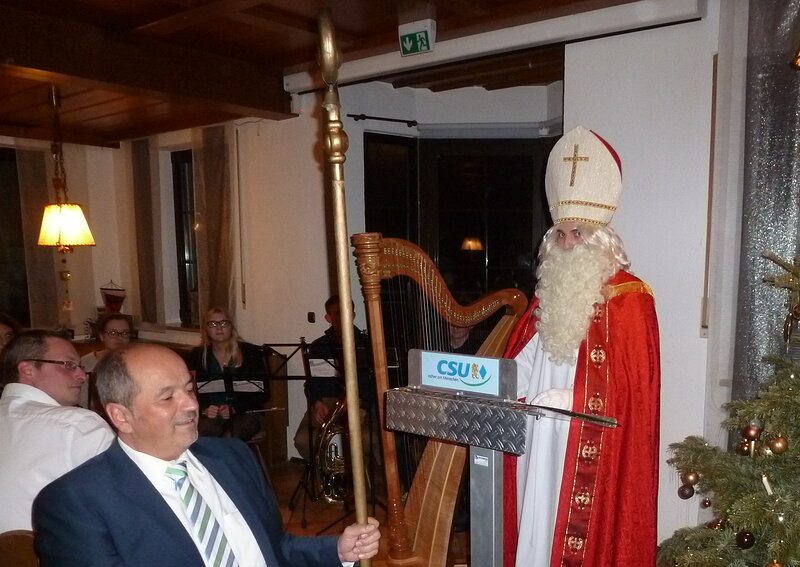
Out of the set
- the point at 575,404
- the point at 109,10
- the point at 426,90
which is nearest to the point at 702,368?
the point at 575,404

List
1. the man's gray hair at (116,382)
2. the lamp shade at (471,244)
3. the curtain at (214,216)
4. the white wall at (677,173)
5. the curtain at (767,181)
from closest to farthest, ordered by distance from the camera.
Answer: the man's gray hair at (116,382) → the curtain at (767,181) → the white wall at (677,173) → the lamp shade at (471,244) → the curtain at (214,216)

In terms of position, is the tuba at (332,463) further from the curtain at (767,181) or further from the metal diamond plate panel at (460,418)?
the metal diamond plate panel at (460,418)

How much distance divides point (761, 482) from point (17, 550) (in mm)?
2088

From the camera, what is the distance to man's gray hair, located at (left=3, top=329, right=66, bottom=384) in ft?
6.75

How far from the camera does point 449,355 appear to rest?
99 centimetres

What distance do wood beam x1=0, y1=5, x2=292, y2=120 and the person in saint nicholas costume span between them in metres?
2.39

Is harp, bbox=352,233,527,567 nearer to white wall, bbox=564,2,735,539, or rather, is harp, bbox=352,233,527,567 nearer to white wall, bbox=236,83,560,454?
white wall, bbox=564,2,735,539

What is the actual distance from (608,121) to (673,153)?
0.36m

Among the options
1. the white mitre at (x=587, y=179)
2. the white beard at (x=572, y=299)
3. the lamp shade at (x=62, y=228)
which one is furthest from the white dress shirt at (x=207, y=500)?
the lamp shade at (x=62, y=228)

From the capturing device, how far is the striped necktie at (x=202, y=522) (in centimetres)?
139

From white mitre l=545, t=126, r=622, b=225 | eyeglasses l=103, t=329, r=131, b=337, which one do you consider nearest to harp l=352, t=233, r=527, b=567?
white mitre l=545, t=126, r=622, b=225

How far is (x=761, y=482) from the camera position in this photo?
1857 mm

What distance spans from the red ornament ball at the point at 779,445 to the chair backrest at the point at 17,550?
1981mm

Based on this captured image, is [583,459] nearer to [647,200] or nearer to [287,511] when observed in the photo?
[647,200]
